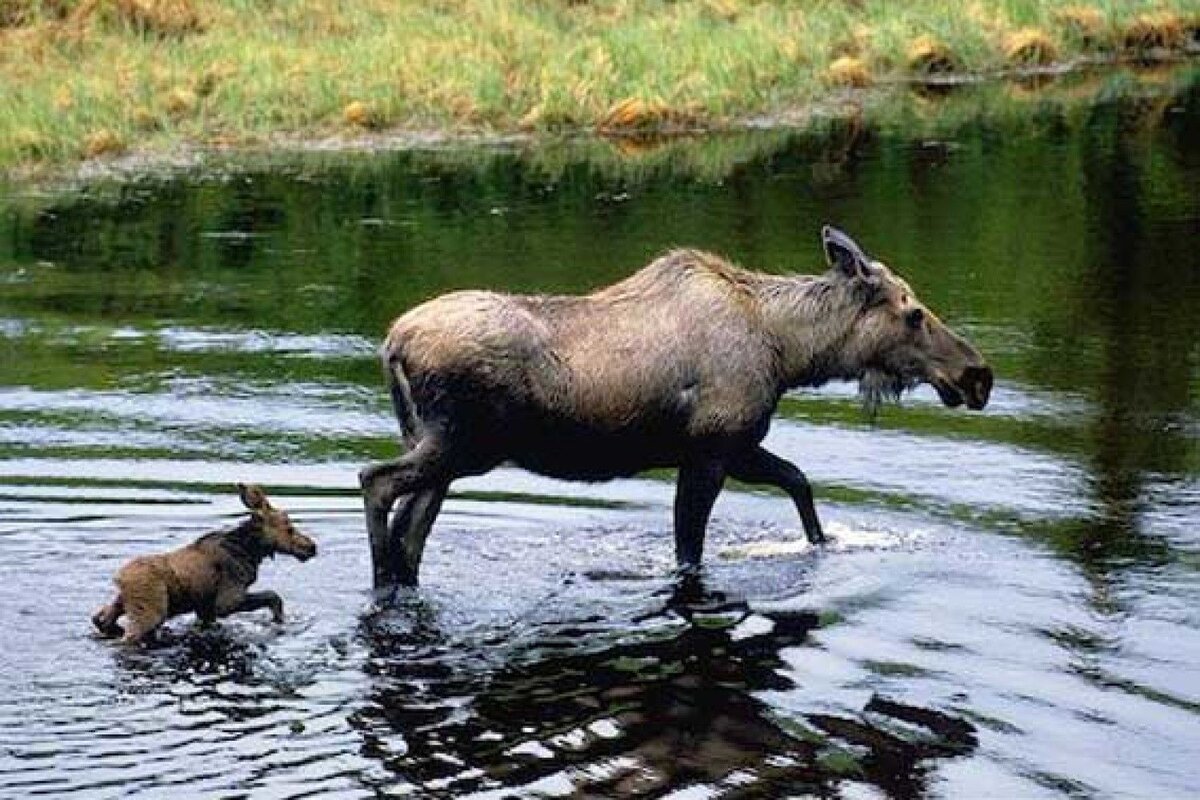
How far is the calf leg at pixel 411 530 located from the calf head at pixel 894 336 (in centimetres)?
221

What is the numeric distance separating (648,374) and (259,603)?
6.89 ft

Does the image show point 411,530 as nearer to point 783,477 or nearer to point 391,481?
point 391,481

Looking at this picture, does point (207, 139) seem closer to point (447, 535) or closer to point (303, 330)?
point (303, 330)

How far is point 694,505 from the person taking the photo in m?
12.1

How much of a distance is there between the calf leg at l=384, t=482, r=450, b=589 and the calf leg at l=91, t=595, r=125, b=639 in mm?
1339

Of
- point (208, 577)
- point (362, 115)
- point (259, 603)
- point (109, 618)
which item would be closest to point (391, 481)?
point (259, 603)

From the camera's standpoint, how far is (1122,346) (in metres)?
17.1

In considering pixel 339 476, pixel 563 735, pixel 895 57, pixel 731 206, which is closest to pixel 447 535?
pixel 339 476

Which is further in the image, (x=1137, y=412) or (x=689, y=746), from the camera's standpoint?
(x=1137, y=412)

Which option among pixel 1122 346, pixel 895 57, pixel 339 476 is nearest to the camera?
pixel 339 476

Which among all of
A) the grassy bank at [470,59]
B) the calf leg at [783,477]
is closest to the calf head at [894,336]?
the calf leg at [783,477]

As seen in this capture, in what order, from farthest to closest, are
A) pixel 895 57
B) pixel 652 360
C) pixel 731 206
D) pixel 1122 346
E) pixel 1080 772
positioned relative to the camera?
pixel 895 57, pixel 731 206, pixel 1122 346, pixel 652 360, pixel 1080 772

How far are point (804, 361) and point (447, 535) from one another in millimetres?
1875

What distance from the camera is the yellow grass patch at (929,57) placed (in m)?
31.2
